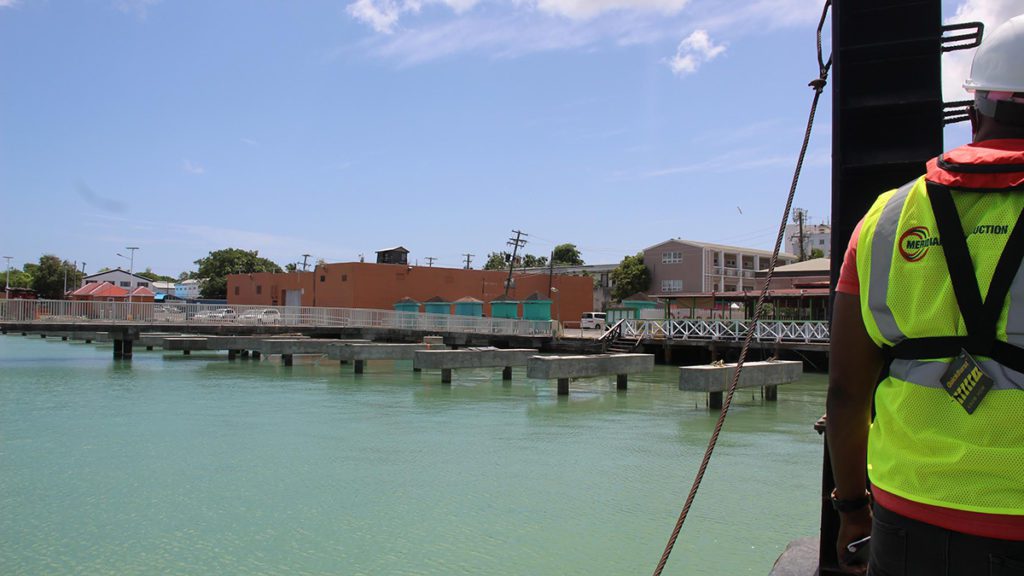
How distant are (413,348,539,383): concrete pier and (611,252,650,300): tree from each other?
136ft

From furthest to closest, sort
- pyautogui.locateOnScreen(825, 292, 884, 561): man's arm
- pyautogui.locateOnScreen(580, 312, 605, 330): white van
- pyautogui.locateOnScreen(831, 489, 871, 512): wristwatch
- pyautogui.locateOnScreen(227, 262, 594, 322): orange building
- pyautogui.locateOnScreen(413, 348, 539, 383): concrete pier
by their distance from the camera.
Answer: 1. pyautogui.locateOnScreen(580, 312, 605, 330): white van
2. pyautogui.locateOnScreen(227, 262, 594, 322): orange building
3. pyautogui.locateOnScreen(413, 348, 539, 383): concrete pier
4. pyautogui.locateOnScreen(831, 489, 871, 512): wristwatch
5. pyautogui.locateOnScreen(825, 292, 884, 561): man's arm

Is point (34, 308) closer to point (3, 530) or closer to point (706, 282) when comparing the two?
point (3, 530)

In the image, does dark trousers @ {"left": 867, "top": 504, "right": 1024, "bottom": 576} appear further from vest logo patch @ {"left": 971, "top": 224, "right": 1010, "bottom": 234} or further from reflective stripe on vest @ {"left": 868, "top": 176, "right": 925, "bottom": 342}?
vest logo patch @ {"left": 971, "top": 224, "right": 1010, "bottom": 234}

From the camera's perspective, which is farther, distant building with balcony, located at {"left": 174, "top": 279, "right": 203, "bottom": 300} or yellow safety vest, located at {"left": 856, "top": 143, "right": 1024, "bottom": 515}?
distant building with balcony, located at {"left": 174, "top": 279, "right": 203, "bottom": 300}

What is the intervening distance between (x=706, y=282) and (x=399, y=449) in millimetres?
54227

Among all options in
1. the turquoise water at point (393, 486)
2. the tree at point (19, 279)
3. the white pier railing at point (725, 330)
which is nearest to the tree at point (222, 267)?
the tree at point (19, 279)

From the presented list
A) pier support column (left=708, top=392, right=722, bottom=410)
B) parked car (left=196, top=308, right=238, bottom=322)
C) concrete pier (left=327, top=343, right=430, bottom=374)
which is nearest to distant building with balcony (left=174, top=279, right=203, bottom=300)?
parked car (left=196, top=308, right=238, bottom=322)

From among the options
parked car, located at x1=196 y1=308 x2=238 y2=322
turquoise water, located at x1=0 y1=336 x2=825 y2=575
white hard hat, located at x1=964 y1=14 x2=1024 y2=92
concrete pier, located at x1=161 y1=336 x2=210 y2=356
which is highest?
white hard hat, located at x1=964 y1=14 x2=1024 y2=92

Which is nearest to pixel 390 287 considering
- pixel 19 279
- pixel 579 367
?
pixel 579 367

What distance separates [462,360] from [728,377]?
953 centimetres

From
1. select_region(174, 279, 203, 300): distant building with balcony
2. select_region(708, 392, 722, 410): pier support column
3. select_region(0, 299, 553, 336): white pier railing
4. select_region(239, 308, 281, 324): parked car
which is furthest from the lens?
select_region(174, 279, 203, 300): distant building with balcony

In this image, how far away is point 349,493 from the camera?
9180 millimetres

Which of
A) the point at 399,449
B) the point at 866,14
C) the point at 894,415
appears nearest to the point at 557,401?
the point at 399,449

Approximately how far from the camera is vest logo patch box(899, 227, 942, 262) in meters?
1.68
